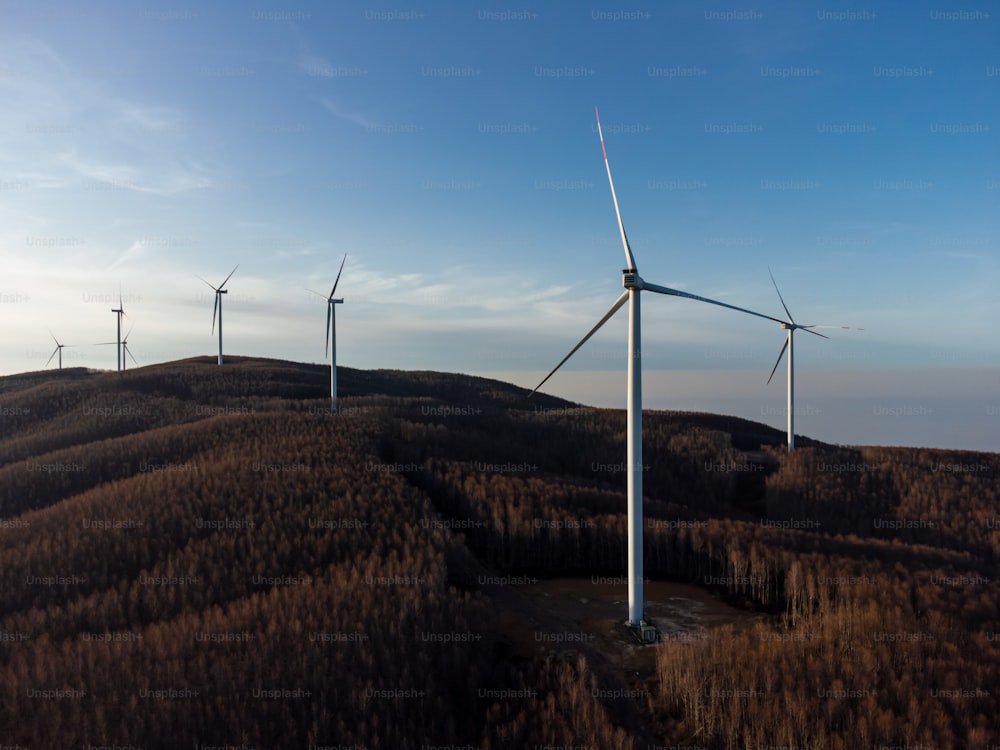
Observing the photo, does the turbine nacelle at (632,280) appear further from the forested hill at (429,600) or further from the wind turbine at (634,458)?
→ the forested hill at (429,600)

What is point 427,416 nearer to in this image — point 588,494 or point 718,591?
point 588,494

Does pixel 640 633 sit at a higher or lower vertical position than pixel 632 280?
lower

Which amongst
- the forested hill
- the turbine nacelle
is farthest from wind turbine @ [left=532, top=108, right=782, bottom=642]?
the forested hill

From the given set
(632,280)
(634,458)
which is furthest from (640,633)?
(632,280)

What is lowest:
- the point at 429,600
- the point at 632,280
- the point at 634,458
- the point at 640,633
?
the point at 640,633

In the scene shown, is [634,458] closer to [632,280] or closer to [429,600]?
[632,280]

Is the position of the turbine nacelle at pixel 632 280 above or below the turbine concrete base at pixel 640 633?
above

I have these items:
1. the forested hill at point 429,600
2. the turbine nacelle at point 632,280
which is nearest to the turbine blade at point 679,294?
the turbine nacelle at point 632,280

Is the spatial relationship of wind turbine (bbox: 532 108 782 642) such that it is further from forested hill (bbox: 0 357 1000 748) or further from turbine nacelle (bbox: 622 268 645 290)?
forested hill (bbox: 0 357 1000 748)

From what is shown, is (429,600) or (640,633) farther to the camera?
(640,633)
